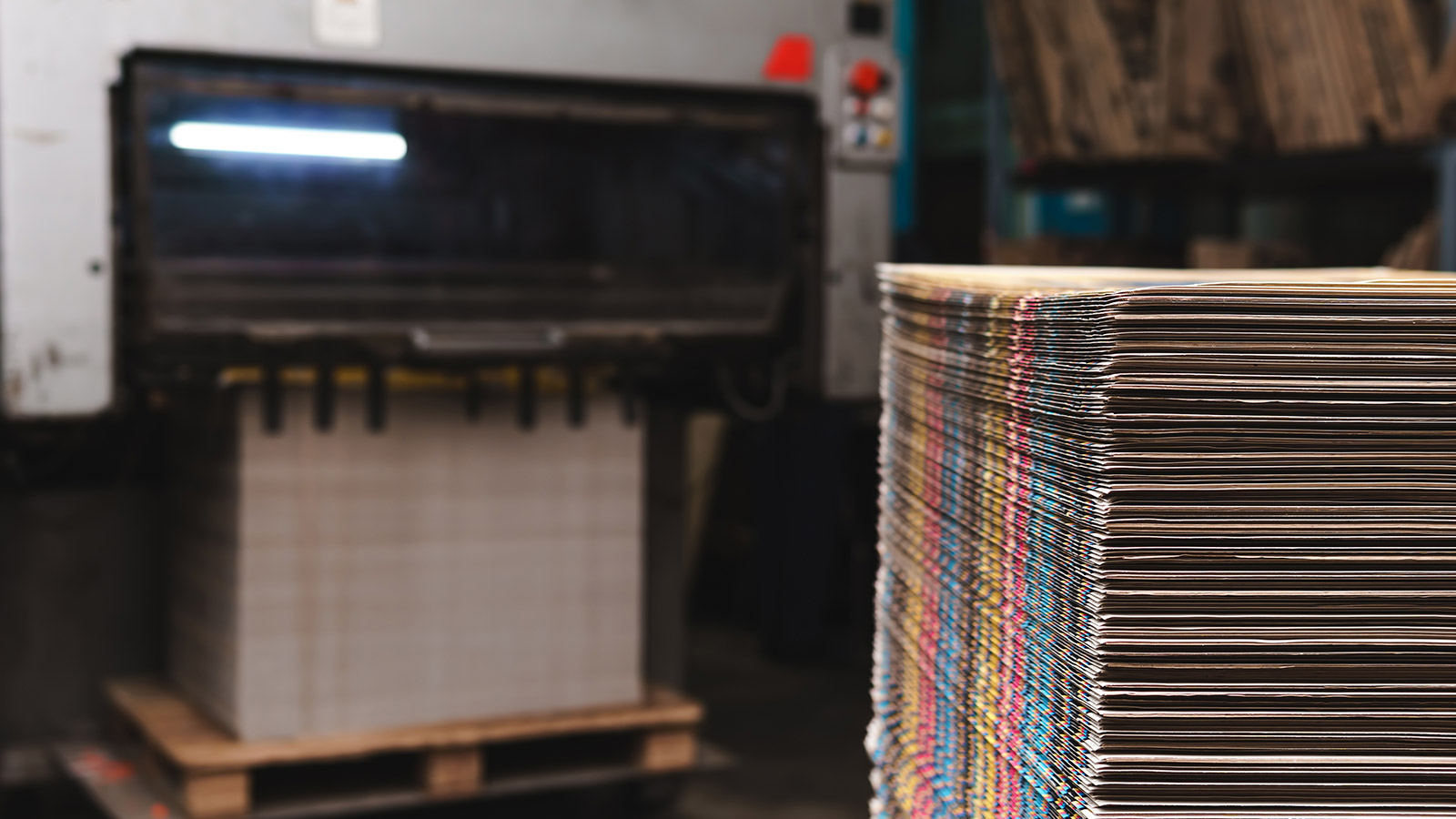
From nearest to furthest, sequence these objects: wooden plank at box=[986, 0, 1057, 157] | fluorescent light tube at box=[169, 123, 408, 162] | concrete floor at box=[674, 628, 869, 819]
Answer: fluorescent light tube at box=[169, 123, 408, 162]
concrete floor at box=[674, 628, 869, 819]
wooden plank at box=[986, 0, 1057, 157]

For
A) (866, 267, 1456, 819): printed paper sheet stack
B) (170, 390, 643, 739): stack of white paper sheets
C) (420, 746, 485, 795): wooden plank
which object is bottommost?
(420, 746, 485, 795): wooden plank

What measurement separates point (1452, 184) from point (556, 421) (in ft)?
6.80

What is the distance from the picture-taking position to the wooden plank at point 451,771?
3.37 meters

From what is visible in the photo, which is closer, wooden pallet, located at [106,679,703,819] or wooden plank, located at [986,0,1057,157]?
wooden pallet, located at [106,679,703,819]

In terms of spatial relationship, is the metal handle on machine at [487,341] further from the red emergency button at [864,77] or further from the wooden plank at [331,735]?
the red emergency button at [864,77]

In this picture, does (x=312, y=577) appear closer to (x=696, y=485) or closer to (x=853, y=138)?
(x=853, y=138)

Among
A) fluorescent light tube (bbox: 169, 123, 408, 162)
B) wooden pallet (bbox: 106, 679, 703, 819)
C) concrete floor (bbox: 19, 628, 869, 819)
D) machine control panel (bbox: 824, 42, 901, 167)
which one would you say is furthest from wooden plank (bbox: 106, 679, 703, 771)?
machine control panel (bbox: 824, 42, 901, 167)

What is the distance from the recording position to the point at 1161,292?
2.66 ft

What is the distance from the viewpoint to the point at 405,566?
11.1 feet

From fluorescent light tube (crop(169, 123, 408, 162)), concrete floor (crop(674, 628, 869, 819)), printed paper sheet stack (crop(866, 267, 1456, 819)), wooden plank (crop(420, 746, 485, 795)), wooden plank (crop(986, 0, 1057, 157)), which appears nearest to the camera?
printed paper sheet stack (crop(866, 267, 1456, 819))

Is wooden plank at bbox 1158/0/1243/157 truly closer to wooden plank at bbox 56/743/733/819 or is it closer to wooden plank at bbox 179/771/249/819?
wooden plank at bbox 56/743/733/819

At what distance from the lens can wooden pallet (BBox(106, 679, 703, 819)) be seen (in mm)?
3195

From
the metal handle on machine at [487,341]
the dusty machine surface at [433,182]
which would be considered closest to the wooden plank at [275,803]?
the dusty machine surface at [433,182]

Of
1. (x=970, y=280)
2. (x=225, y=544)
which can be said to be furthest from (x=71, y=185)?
(x=970, y=280)
